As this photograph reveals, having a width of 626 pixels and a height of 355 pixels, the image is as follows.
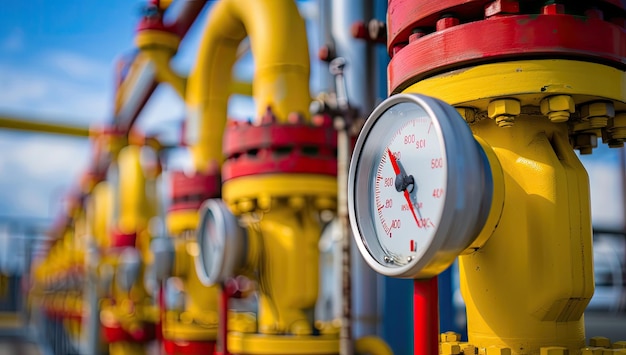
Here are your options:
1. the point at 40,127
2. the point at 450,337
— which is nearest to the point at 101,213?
the point at 40,127

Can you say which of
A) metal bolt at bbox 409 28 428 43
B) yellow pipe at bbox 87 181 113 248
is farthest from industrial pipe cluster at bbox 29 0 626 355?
yellow pipe at bbox 87 181 113 248

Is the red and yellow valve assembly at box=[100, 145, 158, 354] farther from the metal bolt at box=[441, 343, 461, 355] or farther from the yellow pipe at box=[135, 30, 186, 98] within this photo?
the metal bolt at box=[441, 343, 461, 355]

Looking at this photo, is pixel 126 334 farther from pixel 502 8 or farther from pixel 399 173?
pixel 502 8

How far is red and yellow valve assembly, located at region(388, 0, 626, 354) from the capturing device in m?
1.25

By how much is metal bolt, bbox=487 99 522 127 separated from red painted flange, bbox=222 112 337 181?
46.4 inches

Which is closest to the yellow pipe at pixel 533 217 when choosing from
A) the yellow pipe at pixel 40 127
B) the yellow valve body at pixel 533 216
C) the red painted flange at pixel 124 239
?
the yellow valve body at pixel 533 216

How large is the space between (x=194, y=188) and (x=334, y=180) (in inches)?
42.0

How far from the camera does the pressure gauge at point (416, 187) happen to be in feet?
3.62

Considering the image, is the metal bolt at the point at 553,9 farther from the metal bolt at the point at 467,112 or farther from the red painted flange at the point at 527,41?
the metal bolt at the point at 467,112

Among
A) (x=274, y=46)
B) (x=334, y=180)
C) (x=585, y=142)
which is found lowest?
(x=585, y=142)

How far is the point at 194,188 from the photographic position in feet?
10.9

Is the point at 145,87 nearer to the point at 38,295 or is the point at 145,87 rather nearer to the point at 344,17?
the point at 344,17

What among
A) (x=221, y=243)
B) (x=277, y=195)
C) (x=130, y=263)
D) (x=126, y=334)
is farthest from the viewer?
(x=126, y=334)

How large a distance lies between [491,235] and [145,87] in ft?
15.9
